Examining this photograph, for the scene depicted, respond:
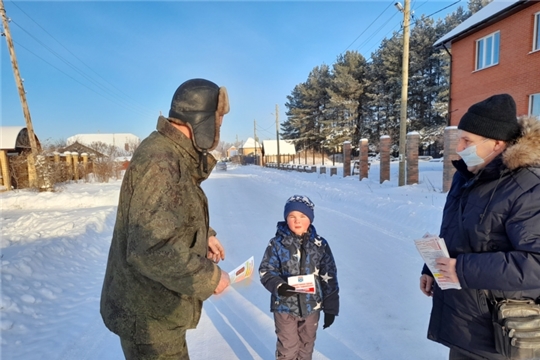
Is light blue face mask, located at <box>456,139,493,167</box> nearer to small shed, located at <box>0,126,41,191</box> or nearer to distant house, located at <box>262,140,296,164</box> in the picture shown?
small shed, located at <box>0,126,41,191</box>

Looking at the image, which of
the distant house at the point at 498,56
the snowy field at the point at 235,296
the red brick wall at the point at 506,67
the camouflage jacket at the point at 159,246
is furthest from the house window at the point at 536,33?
the camouflage jacket at the point at 159,246

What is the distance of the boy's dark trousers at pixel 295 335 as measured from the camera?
7.67ft

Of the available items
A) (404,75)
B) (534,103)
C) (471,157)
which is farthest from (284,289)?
(534,103)

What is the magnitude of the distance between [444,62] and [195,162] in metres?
37.6

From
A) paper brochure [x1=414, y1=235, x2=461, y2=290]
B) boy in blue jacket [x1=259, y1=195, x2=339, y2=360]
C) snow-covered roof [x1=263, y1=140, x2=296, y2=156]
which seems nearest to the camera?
paper brochure [x1=414, y1=235, x2=461, y2=290]

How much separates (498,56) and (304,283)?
16438mm

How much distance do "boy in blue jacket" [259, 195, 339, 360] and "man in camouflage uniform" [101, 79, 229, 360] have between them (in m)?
0.92

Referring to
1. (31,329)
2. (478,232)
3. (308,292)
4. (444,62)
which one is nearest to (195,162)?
(308,292)

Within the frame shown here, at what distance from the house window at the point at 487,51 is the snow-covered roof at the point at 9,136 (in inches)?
972

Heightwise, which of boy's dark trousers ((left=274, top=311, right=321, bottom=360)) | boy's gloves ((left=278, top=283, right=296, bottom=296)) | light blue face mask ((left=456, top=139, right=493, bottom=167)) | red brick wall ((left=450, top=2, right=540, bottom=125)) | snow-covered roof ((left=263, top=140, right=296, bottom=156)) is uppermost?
red brick wall ((left=450, top=2, right=540, bottom=125))

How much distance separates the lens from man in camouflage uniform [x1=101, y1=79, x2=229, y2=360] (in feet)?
4.25

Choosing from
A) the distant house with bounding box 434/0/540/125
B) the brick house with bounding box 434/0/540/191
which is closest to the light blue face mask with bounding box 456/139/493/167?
the brick house with bounding box 434/0/540/191

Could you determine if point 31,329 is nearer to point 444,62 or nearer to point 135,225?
point 135,225

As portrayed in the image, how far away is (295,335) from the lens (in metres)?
2.37
